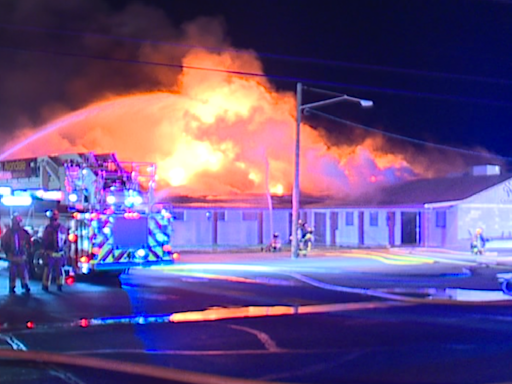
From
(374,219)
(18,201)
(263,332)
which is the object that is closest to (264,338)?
(263,332)

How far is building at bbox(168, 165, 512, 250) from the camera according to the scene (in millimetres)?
34312

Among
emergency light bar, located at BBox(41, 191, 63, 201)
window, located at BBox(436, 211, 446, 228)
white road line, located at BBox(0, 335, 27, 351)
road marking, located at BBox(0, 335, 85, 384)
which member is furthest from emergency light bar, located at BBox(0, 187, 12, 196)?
Result: window, located at BBox(436, 211, 446, 228)

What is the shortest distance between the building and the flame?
8336mm

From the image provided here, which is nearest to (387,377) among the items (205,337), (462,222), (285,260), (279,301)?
(205,337)

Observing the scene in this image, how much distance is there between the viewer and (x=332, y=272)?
20.0 metres

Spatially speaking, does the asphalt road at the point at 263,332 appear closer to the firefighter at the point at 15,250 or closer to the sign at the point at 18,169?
the firefighter at the point at 15,250

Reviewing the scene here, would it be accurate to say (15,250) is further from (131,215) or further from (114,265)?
(131,215)

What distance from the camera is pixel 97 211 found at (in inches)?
630

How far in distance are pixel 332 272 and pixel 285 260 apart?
188 inches

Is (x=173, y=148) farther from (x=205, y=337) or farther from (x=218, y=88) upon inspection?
(x=205, y=337)

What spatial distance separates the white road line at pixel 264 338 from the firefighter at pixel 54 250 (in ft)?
18.4

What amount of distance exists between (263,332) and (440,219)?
86.7ft

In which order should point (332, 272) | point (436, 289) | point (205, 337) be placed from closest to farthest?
point (205, 337) < point (436, 289) < point (332, 272)

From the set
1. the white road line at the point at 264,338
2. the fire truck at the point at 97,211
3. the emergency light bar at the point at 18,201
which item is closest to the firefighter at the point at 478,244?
the fire truck at the point at 97,211
